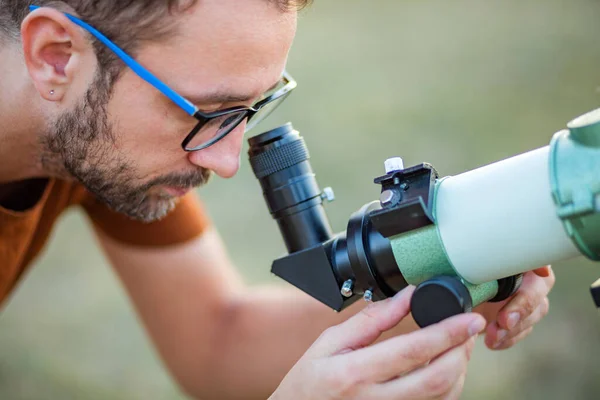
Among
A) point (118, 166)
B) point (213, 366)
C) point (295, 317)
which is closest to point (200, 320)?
point (213, 366)

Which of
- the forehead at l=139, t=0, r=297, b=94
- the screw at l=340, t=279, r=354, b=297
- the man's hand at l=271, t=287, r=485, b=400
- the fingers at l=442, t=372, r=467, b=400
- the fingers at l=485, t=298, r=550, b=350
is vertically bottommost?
the fingers at l=485, t=298, r=550, b=350

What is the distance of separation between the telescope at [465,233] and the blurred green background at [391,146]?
1.29 metres

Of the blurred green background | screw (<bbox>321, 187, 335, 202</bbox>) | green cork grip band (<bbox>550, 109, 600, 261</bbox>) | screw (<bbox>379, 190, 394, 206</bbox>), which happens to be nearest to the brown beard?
screw (<bbox>321, 187, 335, 202</bbox>)

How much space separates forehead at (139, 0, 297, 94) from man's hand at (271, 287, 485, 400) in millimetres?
478

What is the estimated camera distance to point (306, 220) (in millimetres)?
1232

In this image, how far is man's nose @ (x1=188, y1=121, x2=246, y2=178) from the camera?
52.0 inches

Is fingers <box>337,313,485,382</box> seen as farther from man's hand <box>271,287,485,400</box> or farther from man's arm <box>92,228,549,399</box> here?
man's arm <box>92,228,549,399</box>

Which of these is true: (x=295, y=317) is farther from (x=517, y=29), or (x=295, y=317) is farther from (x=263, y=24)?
(x=517, y=29)

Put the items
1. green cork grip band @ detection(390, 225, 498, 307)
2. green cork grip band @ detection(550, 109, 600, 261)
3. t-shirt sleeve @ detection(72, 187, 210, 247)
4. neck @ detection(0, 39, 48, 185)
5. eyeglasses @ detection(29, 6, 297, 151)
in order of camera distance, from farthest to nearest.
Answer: t-shirt sleeve @ detection(72, 187, 210, 247)
neck @ detection(0, 39, 48, 185)
eyeglasses @ detection(29, 6, 297, 151)
green cork grip band @ detection(390, 225, 498, 307)
green cork grip band @ detection(550, 109, 600, 261)

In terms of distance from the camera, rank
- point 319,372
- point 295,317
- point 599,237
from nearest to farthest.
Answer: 1. point 599,237
2. point 319,372
3. point 295,317

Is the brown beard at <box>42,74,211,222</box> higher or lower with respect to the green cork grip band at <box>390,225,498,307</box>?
higher

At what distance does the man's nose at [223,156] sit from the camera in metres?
1.32

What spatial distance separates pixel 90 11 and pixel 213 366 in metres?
0.97

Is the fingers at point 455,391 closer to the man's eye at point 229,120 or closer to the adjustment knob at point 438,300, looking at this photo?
the adjustment knob at point 438,300
